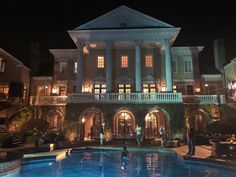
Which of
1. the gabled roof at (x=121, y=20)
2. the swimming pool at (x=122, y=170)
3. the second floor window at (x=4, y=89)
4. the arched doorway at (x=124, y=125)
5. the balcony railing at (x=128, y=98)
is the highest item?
the gabled roof at (x=121, y=20)

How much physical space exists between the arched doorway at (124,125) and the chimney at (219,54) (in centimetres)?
1754

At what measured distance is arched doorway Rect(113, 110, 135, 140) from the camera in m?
28.5

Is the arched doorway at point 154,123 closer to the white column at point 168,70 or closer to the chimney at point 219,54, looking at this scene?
the white column at point 168,70

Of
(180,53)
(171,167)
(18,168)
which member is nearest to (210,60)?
(180,53)

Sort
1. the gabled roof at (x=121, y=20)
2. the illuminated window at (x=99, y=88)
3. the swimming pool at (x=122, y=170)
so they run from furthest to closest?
the illuminated window at (x=99, y=88), the gabled roof at (x=121, y=20), the swimming pool at (x=122, y=170)

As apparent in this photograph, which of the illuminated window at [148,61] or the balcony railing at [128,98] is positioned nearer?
the balcony railing at [128,98]

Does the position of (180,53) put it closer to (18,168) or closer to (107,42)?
(107,42)

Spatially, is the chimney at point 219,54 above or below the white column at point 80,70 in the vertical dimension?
above

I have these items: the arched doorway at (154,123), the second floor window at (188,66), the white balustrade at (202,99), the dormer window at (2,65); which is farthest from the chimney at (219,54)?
the dormer window at (2,65)

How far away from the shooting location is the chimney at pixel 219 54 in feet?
119

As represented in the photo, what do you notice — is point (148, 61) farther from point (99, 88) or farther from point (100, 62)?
point (99, 88)

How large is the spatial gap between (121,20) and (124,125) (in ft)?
46.2

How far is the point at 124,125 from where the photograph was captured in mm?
29094

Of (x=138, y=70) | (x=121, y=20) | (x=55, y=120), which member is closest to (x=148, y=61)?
(x=138, y=70)
